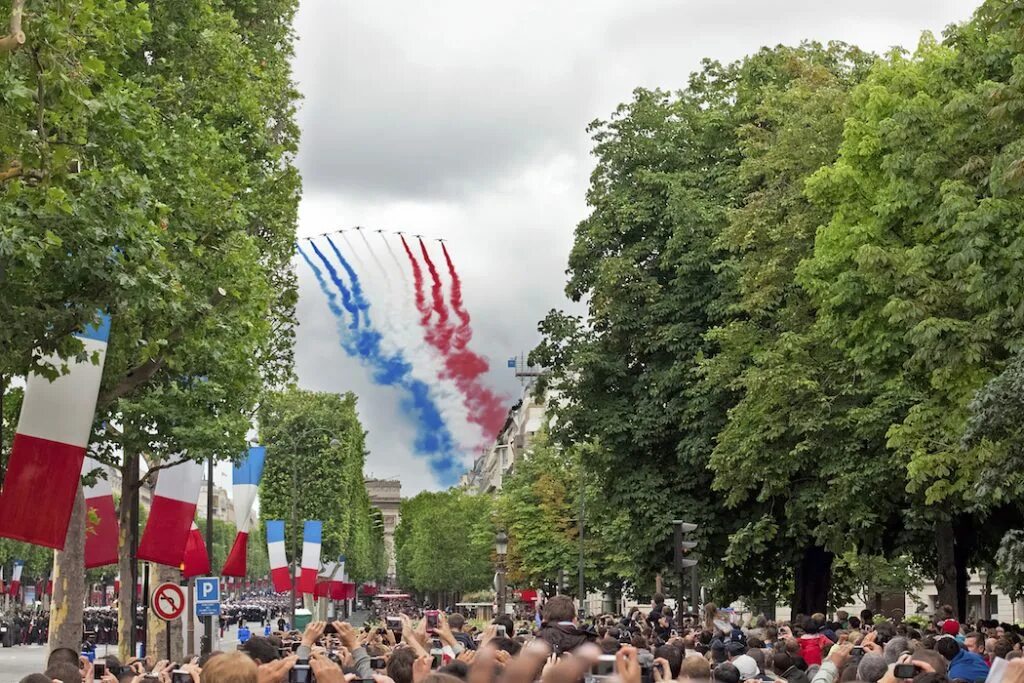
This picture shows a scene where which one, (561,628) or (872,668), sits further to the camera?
(561,628)

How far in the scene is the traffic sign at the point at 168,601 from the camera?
26.9 metres

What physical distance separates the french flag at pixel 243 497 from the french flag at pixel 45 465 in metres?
21.7

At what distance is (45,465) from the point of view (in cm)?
1884

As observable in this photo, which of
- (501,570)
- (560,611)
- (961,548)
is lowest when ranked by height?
(560,611)

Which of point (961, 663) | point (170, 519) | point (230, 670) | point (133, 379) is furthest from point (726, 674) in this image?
point (170, 519)

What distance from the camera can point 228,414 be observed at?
3294 centimetres

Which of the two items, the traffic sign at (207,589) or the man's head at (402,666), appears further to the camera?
the traffic sign at (207,589)

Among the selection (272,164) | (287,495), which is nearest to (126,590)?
(272,164)

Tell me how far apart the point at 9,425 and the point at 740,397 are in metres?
16.7

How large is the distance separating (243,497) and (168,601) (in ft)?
49.2

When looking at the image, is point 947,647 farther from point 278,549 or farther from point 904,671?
point 278,549

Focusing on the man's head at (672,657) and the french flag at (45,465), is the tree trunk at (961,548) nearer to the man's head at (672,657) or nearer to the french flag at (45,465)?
the french flag at (45,465)

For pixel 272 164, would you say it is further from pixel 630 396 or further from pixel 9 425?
pixel 630 396

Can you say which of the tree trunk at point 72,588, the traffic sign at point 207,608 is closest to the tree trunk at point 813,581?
the traffic sign at point 207,608
